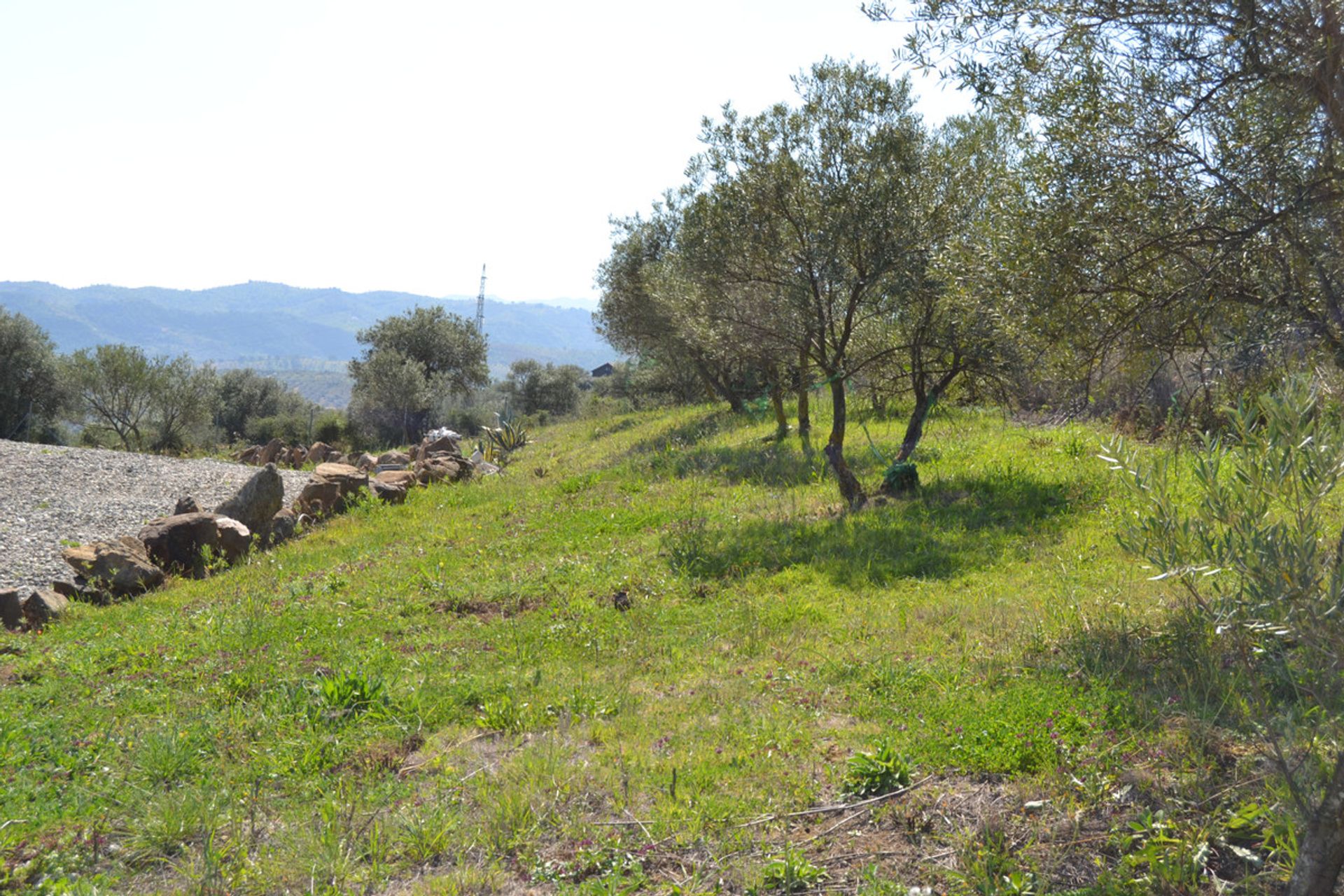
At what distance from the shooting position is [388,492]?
1812cm

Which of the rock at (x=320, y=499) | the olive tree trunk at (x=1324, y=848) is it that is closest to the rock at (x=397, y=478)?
the rock at (x=320, y=499)

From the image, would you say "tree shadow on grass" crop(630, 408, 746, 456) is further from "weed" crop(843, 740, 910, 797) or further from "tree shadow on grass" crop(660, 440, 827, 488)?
"weed" crop(843, 740, 910, 797)

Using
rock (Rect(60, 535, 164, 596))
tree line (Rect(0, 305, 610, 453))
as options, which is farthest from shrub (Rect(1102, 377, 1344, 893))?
tree line (Rect(0, 305, 610, 453))

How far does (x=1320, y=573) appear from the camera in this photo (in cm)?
338

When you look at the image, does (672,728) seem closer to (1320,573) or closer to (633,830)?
(633,830)

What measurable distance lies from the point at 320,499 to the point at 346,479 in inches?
35.9

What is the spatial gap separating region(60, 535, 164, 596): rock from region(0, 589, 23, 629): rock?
3.51 ft

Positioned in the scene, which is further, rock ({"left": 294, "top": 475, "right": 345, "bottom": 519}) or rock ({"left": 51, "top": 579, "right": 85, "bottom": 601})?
rock ({"left": 294, "top": 475, "right": 345, "bottom": 519})

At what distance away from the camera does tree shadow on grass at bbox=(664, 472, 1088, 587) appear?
418 inches

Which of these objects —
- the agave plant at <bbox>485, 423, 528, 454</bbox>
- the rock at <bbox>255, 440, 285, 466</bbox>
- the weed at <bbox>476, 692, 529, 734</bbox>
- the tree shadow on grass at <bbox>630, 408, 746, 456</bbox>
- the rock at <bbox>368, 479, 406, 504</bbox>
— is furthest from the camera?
the agave plant at <bbox>485, 423, 528, 454</bbox>

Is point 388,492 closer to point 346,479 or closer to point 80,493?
point 346,479

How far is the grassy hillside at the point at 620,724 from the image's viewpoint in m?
4.64

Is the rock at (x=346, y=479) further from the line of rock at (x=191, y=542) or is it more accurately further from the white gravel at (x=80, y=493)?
the white gravel at (x=80, y=493)

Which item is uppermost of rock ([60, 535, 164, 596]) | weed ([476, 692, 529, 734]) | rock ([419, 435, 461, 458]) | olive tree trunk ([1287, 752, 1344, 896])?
olive tree trunk ([1287, 752, 1344, 896])
